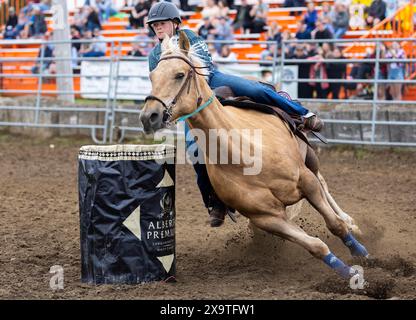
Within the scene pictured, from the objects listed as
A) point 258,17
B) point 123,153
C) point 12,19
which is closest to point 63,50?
point 258,17

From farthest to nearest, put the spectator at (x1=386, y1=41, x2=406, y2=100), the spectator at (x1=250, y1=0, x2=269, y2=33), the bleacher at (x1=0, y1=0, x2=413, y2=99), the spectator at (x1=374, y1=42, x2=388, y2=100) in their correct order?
the spectator at (x1=250, y1=0, x2=269, y2=33)
the bleacher at (x1=0, y1=0, x2=413, y2=99)
the spectator at (x1=374, y1=42, x2=388, y2=100)
the spectator at (x1=386, y1=41, x2=406, y2=100)

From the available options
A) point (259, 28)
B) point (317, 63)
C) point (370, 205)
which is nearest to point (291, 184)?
point (370, 205)

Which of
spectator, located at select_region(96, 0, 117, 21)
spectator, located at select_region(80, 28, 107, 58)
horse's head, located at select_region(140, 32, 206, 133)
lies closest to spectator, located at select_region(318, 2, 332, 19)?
spectator, located at select_region(80, 28, 107, 58)

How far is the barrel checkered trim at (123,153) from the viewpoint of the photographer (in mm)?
5688

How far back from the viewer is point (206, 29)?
665 inches

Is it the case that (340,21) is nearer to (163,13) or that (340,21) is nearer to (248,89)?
(248,89)

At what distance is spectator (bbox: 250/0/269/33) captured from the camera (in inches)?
673

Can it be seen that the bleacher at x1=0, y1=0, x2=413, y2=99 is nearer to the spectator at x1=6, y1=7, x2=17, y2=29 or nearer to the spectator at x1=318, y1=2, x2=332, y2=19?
the spectator at x1=318, y1=2, x2=332, y2=19

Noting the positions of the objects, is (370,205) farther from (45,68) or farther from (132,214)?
(45,68)

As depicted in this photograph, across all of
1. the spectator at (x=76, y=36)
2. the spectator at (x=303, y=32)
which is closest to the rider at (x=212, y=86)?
the spectator at (x=303, y=32)

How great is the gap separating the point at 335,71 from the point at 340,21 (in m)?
2.24

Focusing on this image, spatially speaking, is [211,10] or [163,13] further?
[211,10]

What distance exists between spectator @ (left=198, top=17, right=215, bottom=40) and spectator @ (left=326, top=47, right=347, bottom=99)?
3.84 meters

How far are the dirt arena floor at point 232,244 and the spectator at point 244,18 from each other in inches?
228
